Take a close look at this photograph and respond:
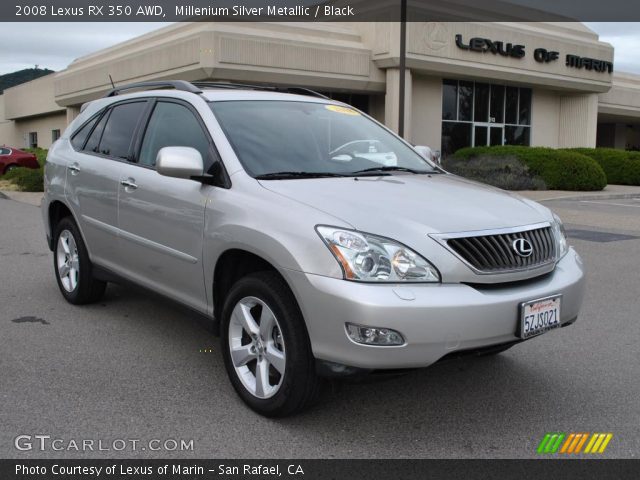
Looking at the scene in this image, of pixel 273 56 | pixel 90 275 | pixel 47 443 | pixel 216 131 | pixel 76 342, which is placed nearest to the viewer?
pixel 47 443

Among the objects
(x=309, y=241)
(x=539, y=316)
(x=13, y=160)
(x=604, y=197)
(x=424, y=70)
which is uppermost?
(x=424, y=70)

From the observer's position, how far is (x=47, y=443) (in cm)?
339

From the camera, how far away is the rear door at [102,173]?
16.8 ft

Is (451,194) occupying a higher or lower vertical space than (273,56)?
lower

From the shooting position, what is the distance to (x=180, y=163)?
390 cm

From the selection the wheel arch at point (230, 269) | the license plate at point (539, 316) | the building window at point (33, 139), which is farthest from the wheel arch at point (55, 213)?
the building window at point (33, 139)

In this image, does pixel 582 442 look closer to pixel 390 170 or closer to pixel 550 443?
pixel 550 443

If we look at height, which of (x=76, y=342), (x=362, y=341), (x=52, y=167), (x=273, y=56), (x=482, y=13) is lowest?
(x=76, y=342)

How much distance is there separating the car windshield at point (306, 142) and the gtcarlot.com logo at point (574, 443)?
75.4 inches

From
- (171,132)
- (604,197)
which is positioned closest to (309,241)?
(171,132)

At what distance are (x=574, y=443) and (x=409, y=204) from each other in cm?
148
